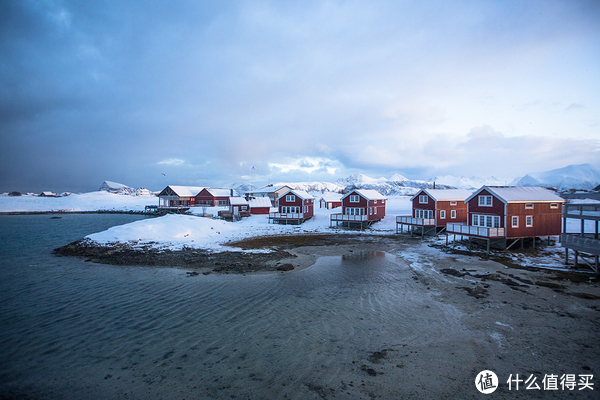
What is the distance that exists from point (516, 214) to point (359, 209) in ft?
72.9

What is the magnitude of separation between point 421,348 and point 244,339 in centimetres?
634

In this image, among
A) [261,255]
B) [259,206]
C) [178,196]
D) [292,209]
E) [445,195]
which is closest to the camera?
[261,255]

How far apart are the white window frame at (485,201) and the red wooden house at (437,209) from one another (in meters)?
7.94

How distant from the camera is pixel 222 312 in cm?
1253

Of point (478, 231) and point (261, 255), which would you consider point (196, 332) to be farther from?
point (478, 231)

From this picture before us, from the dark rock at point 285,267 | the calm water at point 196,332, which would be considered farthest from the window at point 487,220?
the dark rock at point 285,267

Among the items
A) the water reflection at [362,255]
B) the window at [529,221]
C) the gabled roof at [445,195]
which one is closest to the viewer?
the water reflection at [362,255]

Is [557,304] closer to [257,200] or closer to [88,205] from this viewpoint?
[257,200]

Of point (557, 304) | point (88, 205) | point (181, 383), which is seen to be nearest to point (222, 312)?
point (181, 383)

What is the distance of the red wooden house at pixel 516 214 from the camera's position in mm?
26547

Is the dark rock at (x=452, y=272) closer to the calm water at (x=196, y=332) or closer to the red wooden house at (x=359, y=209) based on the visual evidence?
the calm water at (x=196, y=332)

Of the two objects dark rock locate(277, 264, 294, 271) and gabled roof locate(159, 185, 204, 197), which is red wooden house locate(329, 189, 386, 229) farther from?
gabled roof locate(159, 185, 204, 197)

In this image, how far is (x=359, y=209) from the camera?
45.8m

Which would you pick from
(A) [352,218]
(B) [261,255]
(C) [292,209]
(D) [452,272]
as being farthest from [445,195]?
(B) [261,255]
